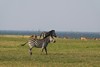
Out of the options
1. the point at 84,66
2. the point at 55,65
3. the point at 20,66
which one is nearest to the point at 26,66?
the point at 20,66

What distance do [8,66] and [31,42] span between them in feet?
37.4

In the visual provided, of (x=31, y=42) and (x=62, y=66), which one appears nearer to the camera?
(x=62, y=66)

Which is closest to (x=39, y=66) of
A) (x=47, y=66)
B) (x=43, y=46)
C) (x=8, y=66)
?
(x=47, y=66)

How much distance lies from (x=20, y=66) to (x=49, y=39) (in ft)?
37.1

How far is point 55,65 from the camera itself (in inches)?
922

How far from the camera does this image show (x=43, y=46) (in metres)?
33.4

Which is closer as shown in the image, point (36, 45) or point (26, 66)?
point (26, 66)

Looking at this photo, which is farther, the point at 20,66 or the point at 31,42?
the point at 31,42

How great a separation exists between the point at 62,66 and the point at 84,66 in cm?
140

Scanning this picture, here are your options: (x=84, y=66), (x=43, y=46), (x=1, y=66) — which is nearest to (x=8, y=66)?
(x=1, y=66)

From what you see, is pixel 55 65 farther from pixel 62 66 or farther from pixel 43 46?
pixel 43 46

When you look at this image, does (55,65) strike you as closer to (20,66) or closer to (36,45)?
(20,66)

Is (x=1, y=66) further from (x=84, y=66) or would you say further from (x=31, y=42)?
(x=31, y=42)

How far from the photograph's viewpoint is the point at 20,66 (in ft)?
74.6
